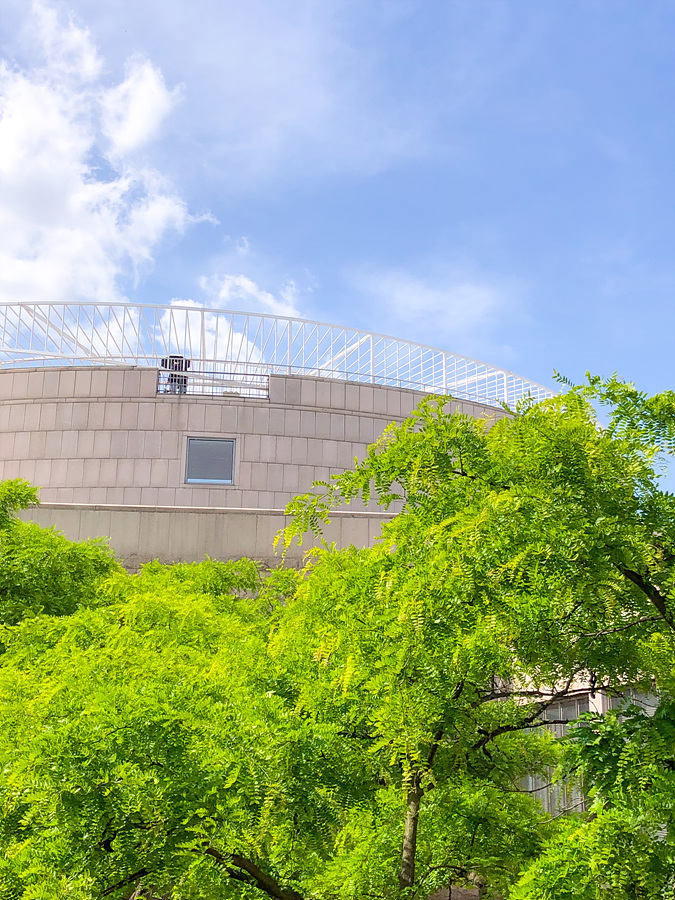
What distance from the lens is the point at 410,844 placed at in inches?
324

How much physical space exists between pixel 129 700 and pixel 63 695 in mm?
1171

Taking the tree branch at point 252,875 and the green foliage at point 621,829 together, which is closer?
the green foliage at point 621,829

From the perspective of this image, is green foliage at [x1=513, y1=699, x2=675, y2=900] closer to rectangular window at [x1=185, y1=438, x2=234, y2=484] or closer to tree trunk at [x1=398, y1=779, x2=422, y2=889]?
tree trunk at [x1=398, y1=779, x2=422, y2=889]

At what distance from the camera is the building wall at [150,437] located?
38531 mm

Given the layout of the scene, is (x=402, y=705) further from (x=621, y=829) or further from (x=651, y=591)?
(x=651, y=591)

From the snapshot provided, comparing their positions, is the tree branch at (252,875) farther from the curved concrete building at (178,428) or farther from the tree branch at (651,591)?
the curved concrete building at (178,428)

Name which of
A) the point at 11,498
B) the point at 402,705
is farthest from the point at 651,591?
the point at 11,498

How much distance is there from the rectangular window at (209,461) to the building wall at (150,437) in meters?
0.33

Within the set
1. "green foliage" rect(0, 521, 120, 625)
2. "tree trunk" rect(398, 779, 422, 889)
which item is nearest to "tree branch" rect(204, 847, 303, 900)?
"tree trunk" rect(398, 779, 422, 889)

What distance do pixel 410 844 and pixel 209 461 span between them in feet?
104

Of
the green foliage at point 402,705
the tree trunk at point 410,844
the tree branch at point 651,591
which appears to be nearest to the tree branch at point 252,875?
the green foliage at point 402,705

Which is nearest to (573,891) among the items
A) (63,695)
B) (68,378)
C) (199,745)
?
(199,745)

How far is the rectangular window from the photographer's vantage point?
38688 mm

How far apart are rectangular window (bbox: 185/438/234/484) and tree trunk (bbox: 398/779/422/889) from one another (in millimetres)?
30740
